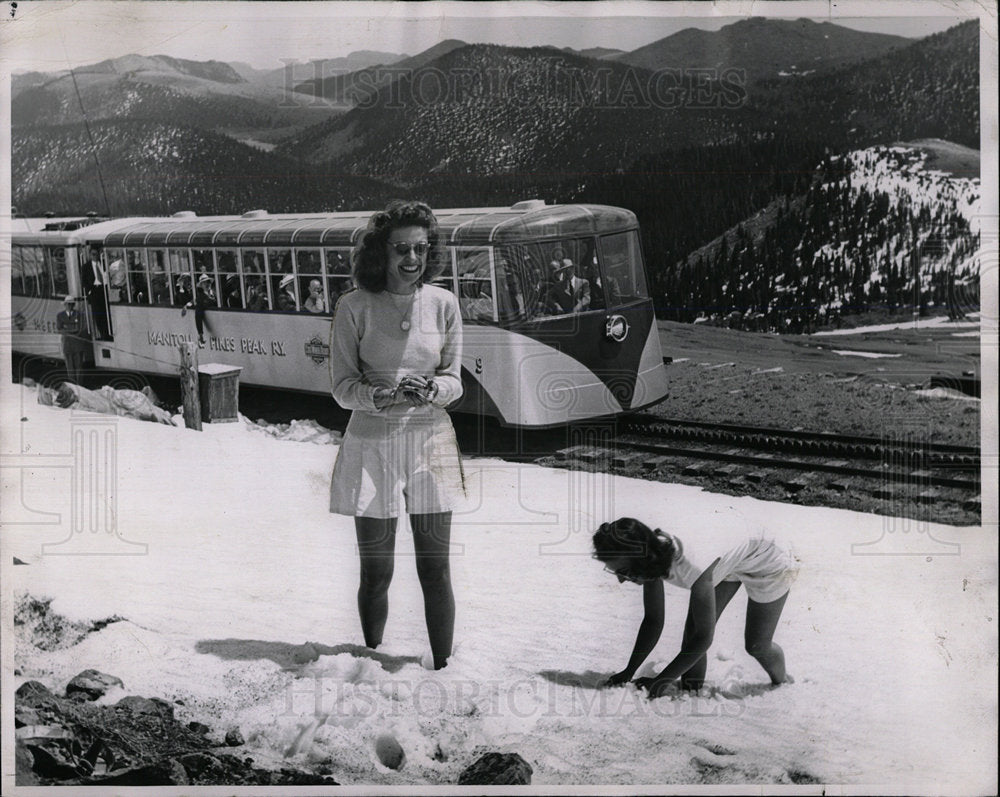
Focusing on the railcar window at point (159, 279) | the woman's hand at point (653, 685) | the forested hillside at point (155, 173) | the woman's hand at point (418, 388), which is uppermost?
the forested hillside at point (155, 173)

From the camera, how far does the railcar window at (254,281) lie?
5.02 metres

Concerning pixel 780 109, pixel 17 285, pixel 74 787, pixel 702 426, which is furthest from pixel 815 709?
pixel 17 285

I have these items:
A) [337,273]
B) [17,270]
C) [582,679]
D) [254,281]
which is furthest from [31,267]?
[582,679]

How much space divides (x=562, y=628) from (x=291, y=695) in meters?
1.19

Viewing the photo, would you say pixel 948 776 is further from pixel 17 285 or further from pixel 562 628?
pixel 17 285

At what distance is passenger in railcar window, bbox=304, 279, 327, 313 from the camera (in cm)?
491

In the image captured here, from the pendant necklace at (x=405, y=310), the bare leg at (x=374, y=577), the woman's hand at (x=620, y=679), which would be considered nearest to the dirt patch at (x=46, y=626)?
the bare leg at (x=374, y=577)

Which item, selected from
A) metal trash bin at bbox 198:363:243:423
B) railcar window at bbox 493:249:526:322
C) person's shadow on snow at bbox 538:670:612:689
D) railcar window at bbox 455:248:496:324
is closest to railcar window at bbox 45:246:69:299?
metal trash bin at bbox 198:363:243:423

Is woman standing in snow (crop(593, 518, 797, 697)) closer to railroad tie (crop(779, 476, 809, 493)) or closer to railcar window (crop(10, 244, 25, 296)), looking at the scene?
railroad tie (crop(779, 476, 809, 493))

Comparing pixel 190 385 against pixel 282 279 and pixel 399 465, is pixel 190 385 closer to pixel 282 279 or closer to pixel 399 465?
pixel 282 279

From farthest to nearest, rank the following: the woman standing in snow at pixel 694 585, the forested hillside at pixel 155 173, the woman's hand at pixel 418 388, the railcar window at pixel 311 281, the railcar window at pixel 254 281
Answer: the forested hillside at pixel 155 173 → the railcar window at pixel 254 281 → the railcar window at pixel 311 281 → the woman standing in snow at pixel 694 585 → the woman's hand at pixel 418 388

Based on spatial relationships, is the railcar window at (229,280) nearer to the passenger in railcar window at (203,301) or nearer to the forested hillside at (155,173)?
the passenger in railcar window at (203,301)

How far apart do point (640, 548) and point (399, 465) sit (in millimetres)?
1034

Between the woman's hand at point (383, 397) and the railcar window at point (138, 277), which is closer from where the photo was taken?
the woman's hand at point (383, 397)
